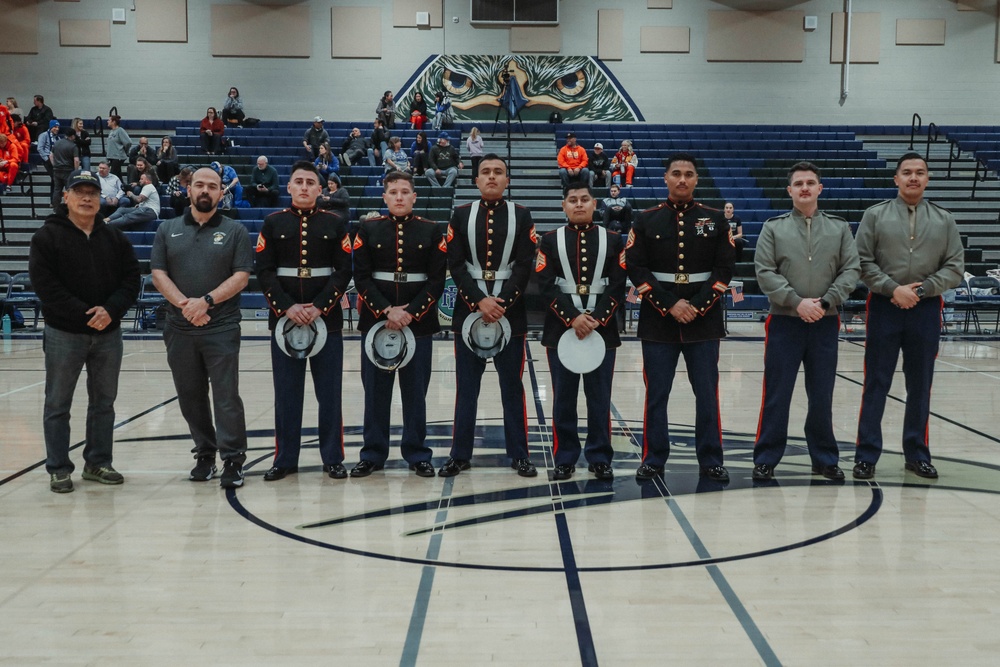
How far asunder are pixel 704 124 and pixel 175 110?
13137mm

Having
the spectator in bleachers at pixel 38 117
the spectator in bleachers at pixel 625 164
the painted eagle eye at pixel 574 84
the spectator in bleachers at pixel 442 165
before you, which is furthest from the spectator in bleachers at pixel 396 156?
the spectator in bleachers at pixel 38 117

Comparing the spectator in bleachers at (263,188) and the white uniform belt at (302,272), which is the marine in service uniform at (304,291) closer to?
the white uniform belt at (302,272)

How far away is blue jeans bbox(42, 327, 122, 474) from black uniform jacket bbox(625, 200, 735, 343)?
9.84 ft

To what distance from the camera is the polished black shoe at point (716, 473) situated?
5302mm

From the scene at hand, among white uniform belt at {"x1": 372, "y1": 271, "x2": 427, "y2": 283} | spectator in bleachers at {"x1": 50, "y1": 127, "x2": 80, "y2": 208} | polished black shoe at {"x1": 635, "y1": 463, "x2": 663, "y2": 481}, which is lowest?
polished black shoe at {"x1": 635, "y1": 463, "x2": 663, "y2": 481}

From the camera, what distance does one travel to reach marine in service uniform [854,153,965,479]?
208 inches

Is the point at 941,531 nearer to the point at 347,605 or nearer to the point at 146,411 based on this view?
the point at 347,605

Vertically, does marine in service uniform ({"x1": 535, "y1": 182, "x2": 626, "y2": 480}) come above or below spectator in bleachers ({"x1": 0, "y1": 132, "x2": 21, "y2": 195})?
below

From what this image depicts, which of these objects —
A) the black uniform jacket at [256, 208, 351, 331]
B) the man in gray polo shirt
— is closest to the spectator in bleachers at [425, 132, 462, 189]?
the black uniform jacket at [256, 208, 351, 331]

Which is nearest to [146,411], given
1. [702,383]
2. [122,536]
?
[122,536]

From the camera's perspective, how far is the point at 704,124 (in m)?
23.4

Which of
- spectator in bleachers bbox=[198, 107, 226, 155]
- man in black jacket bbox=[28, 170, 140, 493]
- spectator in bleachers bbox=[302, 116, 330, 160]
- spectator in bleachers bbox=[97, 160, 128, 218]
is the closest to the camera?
man in black jacket bbox=[28, 170, 140, 493]

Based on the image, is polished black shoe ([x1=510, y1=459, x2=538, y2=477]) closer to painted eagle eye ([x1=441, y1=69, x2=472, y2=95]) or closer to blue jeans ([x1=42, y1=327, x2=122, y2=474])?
blue jeans ([x1=42, y1=327, x2=122, y2=474])

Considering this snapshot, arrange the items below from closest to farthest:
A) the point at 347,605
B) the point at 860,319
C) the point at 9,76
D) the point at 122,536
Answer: the point at 347,605 < the point at 122,536 < the point at 860,319 < the point at 9,76
